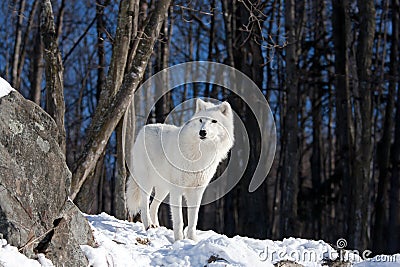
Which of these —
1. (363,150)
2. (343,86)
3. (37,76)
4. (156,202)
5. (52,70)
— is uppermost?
(37,76)

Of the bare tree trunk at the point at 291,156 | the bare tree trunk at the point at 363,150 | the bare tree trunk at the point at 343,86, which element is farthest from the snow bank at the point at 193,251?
the bare tree trunk at the point at 343,86

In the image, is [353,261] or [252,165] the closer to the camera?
[353,261]

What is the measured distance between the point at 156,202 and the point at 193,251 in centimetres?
261

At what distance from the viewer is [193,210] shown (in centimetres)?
813

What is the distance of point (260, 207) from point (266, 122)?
471cm

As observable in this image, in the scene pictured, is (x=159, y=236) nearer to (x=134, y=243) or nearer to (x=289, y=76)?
(x=134, y=243)

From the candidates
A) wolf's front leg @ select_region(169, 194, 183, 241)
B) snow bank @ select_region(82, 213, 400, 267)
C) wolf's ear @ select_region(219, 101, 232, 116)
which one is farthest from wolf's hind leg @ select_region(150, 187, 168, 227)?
wolf's ear @ select_region(219, 101, 232, 116)

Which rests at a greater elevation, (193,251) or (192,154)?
(192,154)

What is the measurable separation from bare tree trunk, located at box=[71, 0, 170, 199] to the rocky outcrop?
8.38 feet

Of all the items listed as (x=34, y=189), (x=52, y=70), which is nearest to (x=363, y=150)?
(x=52, y=70)

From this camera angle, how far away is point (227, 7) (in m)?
20.5

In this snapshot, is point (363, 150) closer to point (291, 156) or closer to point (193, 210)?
point (291, 156)

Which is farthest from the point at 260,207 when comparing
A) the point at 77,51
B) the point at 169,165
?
the point at 77,51

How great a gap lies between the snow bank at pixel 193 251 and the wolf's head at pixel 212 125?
1.36 meters
